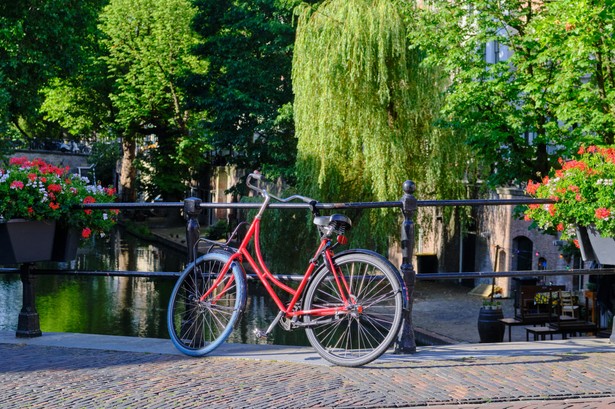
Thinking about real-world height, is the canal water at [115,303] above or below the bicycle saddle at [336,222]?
below

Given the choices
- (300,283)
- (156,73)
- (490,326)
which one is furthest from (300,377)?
(156,73)

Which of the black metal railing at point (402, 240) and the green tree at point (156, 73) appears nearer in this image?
the black metal railing at point (402, 240)

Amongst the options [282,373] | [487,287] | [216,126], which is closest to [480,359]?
[282,373]

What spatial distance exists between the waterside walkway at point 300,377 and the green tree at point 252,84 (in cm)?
3056

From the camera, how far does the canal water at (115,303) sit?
24047mm

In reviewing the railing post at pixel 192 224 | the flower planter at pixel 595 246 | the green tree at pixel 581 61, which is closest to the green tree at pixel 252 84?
the green tree at pixel 581 61

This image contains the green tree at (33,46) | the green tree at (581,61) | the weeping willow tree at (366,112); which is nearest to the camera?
the green tree at (581,61)

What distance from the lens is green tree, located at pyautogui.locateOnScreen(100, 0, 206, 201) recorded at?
54.0 meters

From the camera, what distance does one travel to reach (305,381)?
6008 mm

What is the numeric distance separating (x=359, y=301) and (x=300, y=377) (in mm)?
641

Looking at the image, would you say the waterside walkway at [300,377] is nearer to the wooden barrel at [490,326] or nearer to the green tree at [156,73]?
the wooden barrel at [490,326]

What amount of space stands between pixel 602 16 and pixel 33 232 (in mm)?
12460

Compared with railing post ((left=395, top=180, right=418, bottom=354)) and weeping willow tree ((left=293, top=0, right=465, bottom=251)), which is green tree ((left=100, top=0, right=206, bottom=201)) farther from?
railing post ((left=395, top=180, right=418, bottom=354))

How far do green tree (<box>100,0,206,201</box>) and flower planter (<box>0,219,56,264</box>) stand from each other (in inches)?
1782
